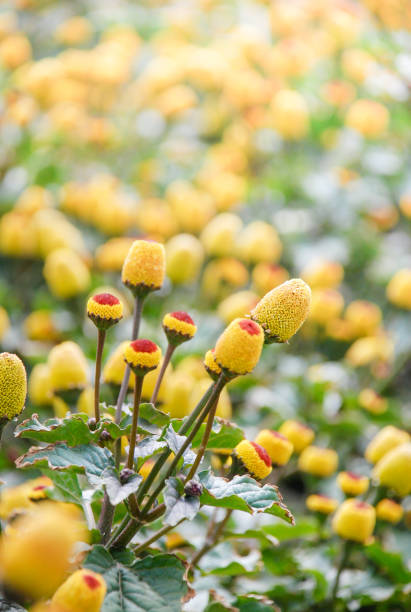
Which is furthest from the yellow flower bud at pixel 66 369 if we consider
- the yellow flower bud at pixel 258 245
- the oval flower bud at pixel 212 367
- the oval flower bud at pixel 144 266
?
the yellow flower bud at pixel 258 245

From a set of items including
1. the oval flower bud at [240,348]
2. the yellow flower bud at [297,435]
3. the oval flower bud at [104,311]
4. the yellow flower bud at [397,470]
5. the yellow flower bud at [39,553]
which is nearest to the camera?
the yellow flower bud at [39,553]

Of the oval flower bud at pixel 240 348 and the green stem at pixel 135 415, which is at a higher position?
the oval flower bud at pixel 240 348

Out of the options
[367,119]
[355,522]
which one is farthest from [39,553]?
[367,119]

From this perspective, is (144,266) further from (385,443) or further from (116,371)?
(385,443)

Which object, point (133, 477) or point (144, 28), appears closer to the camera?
point (133, 477)

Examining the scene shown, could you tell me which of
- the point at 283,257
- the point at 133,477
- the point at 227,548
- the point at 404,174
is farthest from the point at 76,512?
the point at 404,174

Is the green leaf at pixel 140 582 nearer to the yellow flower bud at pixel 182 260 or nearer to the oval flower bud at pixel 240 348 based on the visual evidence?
the oval flower bud at pixel 240 348

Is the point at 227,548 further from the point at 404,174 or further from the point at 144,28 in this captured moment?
the point at 144,28

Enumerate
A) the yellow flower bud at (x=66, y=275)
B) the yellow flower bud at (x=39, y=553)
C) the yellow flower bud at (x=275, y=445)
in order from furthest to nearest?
the yellow flower bud at (x=66, y=275) < the yellow flower bud at (x=275, y=445) < the yellow flower bud at (x=39, y=553)
